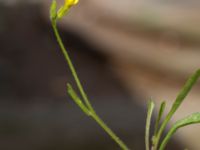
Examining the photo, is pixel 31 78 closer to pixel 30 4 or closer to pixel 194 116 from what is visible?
pixel 30 4

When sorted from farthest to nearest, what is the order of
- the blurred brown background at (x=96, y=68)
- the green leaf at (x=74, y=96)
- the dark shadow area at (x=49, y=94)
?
the blurred brown background at (x=96, y=68) < the dark shadow area at (x=49, y=94) < the green leaf at (x=74, y=96)

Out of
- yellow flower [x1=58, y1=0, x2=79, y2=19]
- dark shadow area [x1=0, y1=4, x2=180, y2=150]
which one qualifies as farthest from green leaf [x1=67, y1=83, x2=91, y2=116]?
dark shadow area [x1=0, y1=4, x2=180, y2=150]

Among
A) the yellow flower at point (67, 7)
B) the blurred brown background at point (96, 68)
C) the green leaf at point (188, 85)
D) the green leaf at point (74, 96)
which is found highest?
the yellow flower at point (67, 7)

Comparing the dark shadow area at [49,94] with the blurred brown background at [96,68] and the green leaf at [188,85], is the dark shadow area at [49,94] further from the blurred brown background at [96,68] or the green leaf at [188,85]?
the green leaf at [188,85]

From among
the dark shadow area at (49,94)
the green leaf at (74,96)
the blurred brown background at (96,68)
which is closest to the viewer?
the green leaf at (74,96)

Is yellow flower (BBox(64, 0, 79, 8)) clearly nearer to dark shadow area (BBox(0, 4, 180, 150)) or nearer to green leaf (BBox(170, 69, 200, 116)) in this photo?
green leaf (BBox(170, 69, 200, 116))

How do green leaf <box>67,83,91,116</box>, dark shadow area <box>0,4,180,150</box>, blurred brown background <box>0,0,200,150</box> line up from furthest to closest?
blurred brown background <box>0,0,200,150</box>, dark shadow area <box>0,4,180,150</box>, green leaf <box>67,83,91,116</box>

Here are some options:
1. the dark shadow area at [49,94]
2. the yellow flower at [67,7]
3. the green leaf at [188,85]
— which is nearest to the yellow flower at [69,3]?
the yellow flower at [67,7]

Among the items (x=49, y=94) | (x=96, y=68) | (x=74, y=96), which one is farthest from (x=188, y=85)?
(x=96, y=68)

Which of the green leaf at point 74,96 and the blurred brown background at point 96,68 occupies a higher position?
the green leaf at point 74,96
